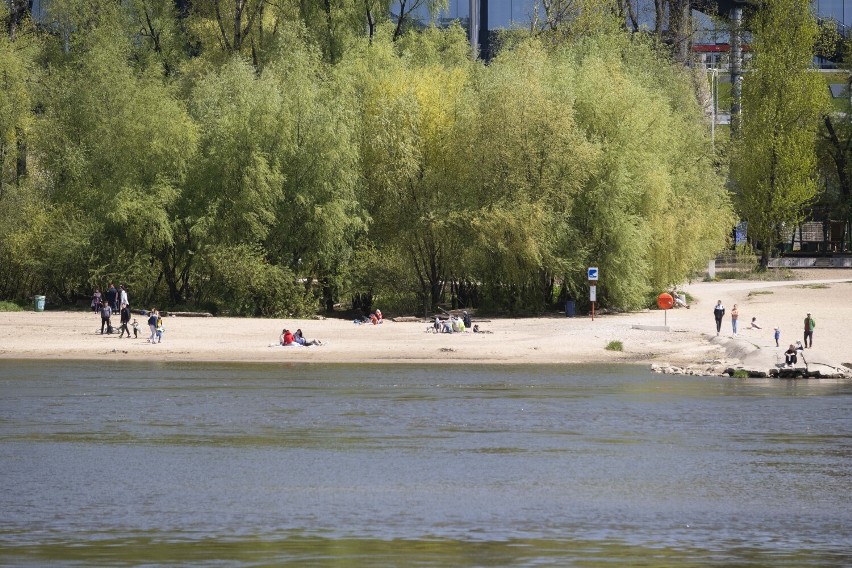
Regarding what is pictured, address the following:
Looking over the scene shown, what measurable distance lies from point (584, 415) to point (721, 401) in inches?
180

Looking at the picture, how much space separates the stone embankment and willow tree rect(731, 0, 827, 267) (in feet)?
122

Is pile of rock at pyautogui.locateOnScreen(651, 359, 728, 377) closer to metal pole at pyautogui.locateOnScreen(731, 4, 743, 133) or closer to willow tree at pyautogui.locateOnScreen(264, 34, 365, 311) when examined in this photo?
willow tree at pyautogui.locateOnScreen(264, 34, 365, 311)

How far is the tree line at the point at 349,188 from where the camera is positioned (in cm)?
6062

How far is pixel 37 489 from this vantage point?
25.4 metres

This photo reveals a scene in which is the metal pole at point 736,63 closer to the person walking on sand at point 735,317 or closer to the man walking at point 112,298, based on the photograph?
the person walking on sand at point 735,317

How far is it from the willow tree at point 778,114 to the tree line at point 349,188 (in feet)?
58.8

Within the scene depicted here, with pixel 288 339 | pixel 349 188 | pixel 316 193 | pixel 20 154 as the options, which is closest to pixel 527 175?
pixel 349 188

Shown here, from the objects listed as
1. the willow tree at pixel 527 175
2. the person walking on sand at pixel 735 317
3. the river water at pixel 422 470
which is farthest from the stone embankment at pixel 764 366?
the willow tree at pixel 527 175

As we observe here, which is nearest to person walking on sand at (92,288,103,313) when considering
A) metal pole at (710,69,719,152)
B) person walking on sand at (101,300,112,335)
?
person walking on sand at (101,300,112,335)

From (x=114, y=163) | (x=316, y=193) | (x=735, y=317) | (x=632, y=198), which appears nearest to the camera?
(x=735, y=317)

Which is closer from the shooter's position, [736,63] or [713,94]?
[736,63]

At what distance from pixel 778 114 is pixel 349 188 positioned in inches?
1328

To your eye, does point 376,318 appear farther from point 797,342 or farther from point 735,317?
point 797,342

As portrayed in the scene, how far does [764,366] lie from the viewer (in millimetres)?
44938
